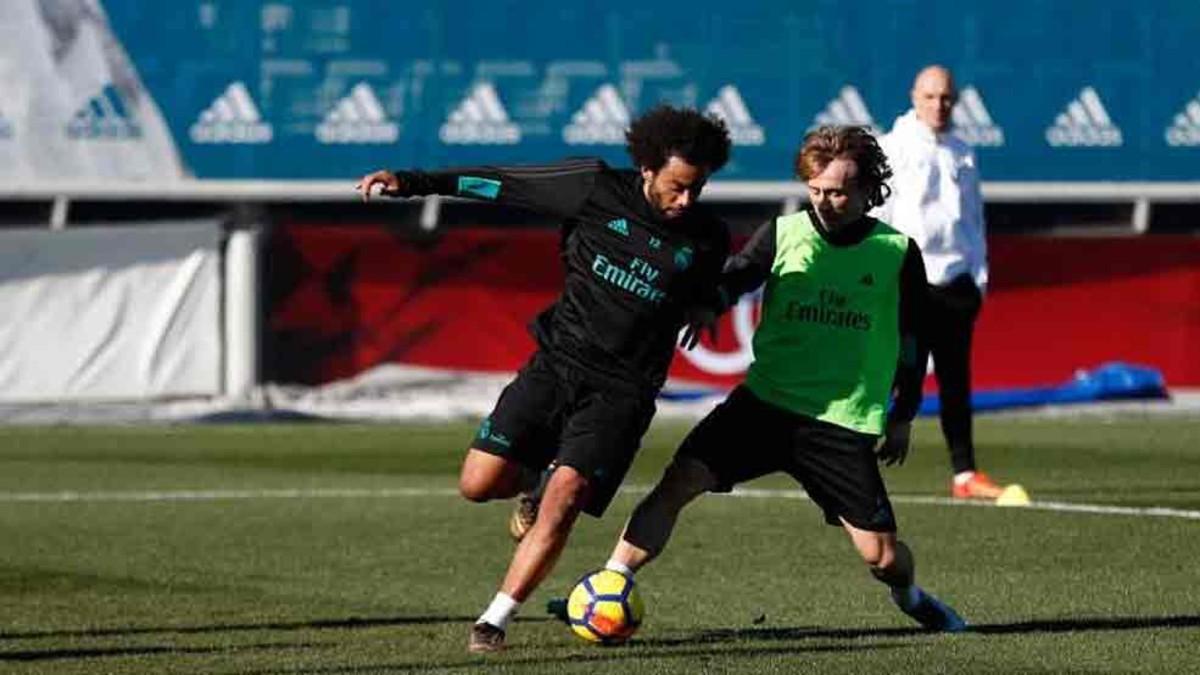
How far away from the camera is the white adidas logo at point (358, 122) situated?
90.4ft

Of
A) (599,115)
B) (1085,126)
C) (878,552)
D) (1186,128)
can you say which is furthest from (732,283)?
(1186,128)

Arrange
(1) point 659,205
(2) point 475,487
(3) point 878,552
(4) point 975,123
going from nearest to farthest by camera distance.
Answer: (1) point 659,205, (3) point 878,552, (2) point 475,487, (4) point 975,123

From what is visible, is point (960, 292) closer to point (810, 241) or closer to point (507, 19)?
point (810, 241)

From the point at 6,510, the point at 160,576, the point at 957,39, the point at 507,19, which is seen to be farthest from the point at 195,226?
the point at 160,576

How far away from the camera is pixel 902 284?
31.3 ft

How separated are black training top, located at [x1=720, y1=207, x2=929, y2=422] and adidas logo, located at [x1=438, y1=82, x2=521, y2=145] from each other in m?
18.1

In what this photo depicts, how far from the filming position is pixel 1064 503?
14734 millimetres

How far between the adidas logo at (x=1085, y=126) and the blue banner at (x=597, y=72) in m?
0.02

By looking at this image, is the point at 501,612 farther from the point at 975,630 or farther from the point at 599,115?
the point at 599,115

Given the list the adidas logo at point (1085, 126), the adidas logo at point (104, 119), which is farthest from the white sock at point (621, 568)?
the adidas logo at point (1085, 126)

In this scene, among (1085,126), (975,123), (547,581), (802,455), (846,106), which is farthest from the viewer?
(1085,126)

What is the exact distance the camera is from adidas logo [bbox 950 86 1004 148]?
27.8 m

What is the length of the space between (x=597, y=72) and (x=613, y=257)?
1842 centimetres

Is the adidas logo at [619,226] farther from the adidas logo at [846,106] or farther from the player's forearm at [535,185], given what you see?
the adidas logo at [846,106]
